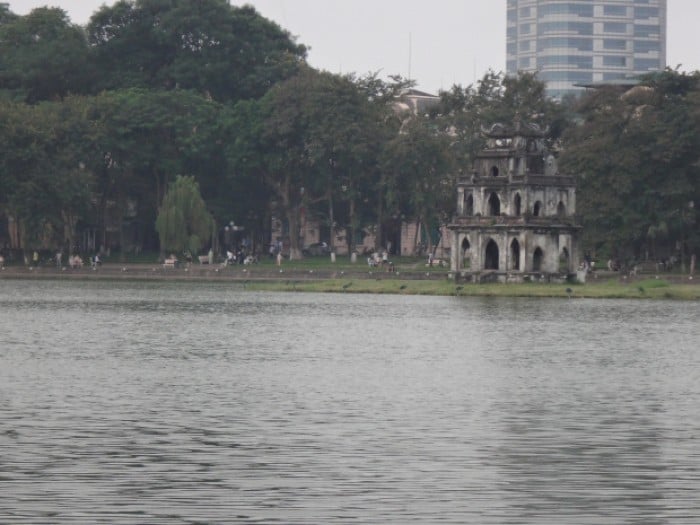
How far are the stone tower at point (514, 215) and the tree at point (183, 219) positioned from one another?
71.8 ft

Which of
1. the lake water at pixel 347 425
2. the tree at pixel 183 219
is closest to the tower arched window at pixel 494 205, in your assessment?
the tree at pixel 183 219

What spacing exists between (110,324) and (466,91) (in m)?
75.6

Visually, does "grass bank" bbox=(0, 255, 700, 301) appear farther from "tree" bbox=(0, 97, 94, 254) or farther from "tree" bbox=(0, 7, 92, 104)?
"tree" bbox=(0, 7, 92, 104)

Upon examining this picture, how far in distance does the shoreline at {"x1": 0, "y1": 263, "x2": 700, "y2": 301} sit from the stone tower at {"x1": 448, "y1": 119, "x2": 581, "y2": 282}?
226 cm

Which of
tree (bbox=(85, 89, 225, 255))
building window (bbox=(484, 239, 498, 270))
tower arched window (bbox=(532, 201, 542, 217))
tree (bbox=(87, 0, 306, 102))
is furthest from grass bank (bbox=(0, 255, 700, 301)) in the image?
tree (bbox=(87, 0, 306, 102))

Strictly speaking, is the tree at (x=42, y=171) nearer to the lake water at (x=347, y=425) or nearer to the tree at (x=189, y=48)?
the tree at (x=189, y=48)

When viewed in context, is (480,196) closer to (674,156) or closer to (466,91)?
(674,156)

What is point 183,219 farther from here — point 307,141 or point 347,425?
point 347,425

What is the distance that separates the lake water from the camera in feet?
81.3

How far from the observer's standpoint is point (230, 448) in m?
30.7

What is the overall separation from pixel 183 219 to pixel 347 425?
96508 millimetres

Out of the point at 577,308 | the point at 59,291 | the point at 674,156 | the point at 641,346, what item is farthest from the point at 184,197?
the point at 641,346

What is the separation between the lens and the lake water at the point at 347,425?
24781 mm

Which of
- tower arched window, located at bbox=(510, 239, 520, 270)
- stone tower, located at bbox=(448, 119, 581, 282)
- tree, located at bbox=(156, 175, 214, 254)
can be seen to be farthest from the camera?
tree, located at bbox=(156, 175, 214, 254)
